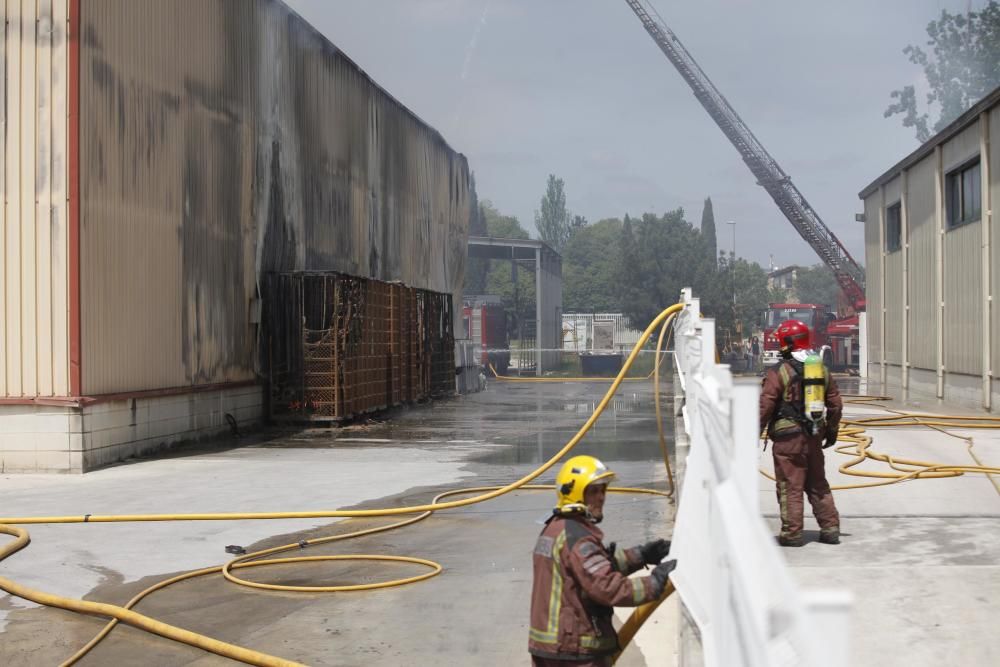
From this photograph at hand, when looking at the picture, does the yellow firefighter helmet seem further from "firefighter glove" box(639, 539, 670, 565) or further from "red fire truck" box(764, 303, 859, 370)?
"red fire truck" box(764, 303, 859, 370)

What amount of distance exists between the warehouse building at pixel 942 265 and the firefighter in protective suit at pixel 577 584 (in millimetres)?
19038

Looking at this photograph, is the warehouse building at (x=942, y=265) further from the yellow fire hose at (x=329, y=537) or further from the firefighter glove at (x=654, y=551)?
the firefighter glove at (x=654, y=551)

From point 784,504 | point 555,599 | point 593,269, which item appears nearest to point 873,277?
point 784,504

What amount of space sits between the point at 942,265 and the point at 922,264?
2.17 m

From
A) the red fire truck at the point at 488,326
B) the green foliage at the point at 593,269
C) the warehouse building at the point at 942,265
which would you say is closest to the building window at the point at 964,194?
the warehouse building at the point at 942,265

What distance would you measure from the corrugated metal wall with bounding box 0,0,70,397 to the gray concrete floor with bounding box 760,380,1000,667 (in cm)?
957

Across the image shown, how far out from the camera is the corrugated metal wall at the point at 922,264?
26.9 m

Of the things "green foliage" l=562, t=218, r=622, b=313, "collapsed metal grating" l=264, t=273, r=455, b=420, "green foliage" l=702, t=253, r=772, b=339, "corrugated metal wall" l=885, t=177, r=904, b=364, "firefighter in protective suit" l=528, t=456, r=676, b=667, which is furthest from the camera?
"green foliage" l=562, t=218, r=622, b=313

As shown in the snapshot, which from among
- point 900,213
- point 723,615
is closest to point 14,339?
point 723,615

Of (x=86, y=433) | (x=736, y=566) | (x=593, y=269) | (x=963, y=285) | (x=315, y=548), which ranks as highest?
(x=593, y=269)

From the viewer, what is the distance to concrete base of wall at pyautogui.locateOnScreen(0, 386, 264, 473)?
48.5 feet

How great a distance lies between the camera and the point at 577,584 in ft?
14.7

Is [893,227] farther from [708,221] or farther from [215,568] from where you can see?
[708,221]

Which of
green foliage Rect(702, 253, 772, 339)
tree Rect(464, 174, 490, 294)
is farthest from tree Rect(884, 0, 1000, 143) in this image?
tree Rect(464, 174, 490, 294)
